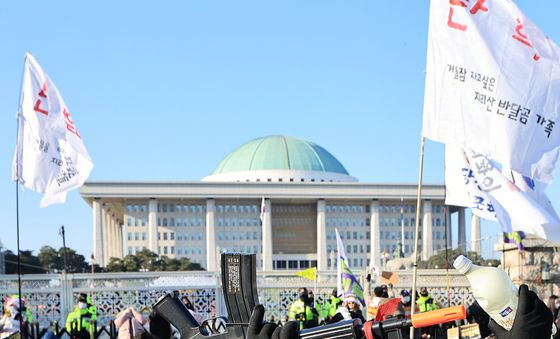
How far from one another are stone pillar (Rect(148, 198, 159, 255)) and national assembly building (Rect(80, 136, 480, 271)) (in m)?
0.12

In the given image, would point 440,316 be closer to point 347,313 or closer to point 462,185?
point 462,185

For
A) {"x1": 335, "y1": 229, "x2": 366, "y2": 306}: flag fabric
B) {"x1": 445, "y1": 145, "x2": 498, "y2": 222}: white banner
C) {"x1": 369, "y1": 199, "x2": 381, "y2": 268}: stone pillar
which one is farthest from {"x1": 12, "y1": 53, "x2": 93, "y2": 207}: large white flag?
{"x1": 369, "y1": 199, "x2": 381, "y2": 268}: stone pillar

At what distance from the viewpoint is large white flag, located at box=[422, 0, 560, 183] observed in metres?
6.47

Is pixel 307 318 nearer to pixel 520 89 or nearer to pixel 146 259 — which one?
pixel 520 89

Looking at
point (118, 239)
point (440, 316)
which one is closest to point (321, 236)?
point (118, 239)

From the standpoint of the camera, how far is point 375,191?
93.5m

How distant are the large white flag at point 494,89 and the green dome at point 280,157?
328 feet

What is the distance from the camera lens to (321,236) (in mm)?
97562

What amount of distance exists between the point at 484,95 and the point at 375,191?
287 ft

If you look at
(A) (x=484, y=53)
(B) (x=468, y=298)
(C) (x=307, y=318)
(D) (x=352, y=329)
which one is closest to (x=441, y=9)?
(A) (x=484, y=53)

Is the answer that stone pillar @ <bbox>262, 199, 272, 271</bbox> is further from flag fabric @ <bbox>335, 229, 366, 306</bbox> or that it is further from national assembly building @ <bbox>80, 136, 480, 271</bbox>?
flag fabric @ <bbox>335, 229, 366, 306</bbox>

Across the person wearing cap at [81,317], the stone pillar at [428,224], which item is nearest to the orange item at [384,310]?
the person wearing cap at [81,317]

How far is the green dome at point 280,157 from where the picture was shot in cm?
10788

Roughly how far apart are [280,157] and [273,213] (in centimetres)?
911
